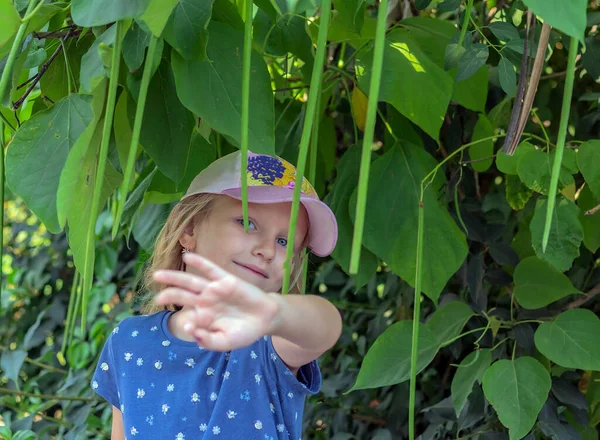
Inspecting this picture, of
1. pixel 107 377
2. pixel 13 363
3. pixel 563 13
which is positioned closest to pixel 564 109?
pixel 563 13

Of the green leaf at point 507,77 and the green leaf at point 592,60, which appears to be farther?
the green leaf at point 592,60

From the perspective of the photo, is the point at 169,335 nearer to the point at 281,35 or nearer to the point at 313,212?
the point at 313,212

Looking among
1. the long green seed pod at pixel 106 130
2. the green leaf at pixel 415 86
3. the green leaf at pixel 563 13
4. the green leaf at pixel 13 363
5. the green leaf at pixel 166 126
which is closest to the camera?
the green leaf at pixel 563 13

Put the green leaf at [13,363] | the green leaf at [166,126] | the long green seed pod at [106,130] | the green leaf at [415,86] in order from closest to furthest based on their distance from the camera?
the long green seed pod at [106,130], the green leaf at [166,126], the green leaf at [415,86], the green leaf at [13,363]

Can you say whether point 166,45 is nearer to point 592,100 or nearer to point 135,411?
point 135,411

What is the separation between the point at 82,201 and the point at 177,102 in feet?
0.45

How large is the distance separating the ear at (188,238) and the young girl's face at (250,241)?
0.03 metres

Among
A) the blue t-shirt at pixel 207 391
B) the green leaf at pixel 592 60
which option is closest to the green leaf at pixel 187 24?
the blue t-shirt at pixel 207 391

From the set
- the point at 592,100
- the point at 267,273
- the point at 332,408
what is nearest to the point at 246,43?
the point at 267,273

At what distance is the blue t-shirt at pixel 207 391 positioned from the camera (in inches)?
31.5

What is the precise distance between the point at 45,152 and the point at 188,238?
9.7 inches

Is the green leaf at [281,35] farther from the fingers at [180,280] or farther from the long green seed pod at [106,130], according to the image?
the fingers at [180,280]

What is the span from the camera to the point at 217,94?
2.21ft

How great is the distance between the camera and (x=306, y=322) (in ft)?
2.13
